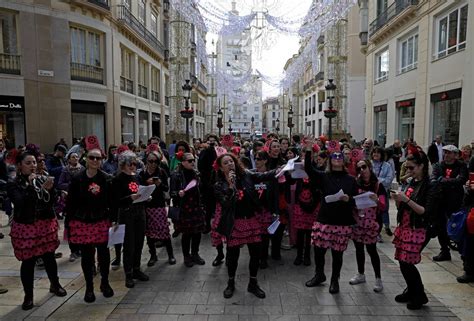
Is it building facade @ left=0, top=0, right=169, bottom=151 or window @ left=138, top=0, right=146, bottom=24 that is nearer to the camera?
building facade @ left=0, top=0, right=169, bottom=151

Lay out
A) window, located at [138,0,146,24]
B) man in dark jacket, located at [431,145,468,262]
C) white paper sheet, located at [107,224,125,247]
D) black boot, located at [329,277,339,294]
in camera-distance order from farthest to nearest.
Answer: window, located at [138,0,146,24], man in dark jacket, located at [431,145,468,262], black boot, located at [329,277,339,294], white paper sheet, located at [107,224,125,247]

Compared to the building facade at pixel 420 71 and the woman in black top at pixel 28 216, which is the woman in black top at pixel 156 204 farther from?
the building facade at pixel 420 71

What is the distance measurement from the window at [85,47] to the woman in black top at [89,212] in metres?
14.9

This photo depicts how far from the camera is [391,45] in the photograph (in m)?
18.4

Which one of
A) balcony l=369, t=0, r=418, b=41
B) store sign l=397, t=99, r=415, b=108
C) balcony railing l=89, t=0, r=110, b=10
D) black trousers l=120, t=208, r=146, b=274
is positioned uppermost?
balcony railing l=89, t=0, r=110, b=10

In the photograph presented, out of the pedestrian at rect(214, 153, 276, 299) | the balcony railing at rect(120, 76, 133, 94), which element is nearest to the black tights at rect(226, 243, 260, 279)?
the pedestrian at rect(214, 153, 276, 299)

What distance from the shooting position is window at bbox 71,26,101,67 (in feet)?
56.0

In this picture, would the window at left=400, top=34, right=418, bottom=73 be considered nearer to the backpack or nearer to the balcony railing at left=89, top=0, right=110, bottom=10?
the backpack

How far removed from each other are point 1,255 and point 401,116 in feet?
58.0

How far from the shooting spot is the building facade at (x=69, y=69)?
15.1 metres

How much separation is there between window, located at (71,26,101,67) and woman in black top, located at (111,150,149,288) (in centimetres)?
1478

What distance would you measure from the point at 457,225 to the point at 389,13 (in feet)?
53.5

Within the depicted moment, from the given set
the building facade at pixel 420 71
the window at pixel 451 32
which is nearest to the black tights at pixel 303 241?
the building facade at pixel 420 71

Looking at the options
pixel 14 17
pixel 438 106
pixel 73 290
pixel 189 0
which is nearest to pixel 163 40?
pixel 14 17
